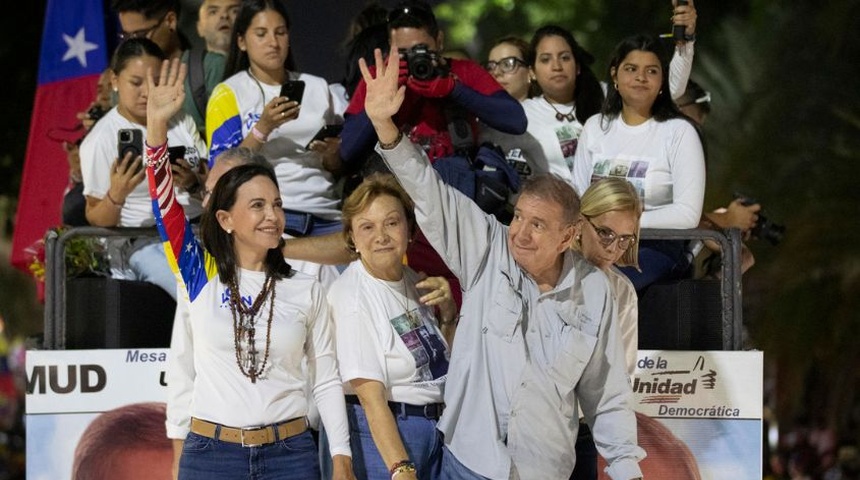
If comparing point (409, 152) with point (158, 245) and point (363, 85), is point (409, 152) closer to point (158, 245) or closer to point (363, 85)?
point (363, 85)

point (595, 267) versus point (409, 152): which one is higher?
point (409, 152)

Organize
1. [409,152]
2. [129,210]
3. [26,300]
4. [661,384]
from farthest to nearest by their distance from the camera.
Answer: [26,300]
[129,210]
[661,384]
[409,152]

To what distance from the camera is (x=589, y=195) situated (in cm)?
561

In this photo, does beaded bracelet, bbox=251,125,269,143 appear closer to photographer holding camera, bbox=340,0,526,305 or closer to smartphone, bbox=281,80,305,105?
smartphone, bbox=281,80,305,105

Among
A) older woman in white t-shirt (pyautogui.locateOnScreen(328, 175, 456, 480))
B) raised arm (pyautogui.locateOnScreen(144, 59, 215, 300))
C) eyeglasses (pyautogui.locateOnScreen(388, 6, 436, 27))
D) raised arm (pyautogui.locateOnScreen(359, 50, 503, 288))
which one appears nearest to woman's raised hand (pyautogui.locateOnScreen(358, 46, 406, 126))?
raised arm (pyautogui.locateOnScreen(359, 50, 503, 288))

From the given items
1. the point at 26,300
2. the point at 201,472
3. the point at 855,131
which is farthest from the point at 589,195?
the point at 26,300

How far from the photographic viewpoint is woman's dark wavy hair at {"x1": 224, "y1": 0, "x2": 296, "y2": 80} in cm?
688

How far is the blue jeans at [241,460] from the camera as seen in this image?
502 centimetres

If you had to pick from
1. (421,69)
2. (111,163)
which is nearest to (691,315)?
(421,69)

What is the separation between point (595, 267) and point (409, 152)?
849mm

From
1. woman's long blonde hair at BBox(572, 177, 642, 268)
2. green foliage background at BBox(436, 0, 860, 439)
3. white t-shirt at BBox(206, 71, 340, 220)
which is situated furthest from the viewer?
green foliage background at BBox(436, 0, 860, 439)

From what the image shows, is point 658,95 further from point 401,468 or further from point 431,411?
point 401,468

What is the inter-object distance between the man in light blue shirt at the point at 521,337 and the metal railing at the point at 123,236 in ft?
3.54

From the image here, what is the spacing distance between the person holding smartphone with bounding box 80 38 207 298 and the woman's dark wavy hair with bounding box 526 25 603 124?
1.75 meters
